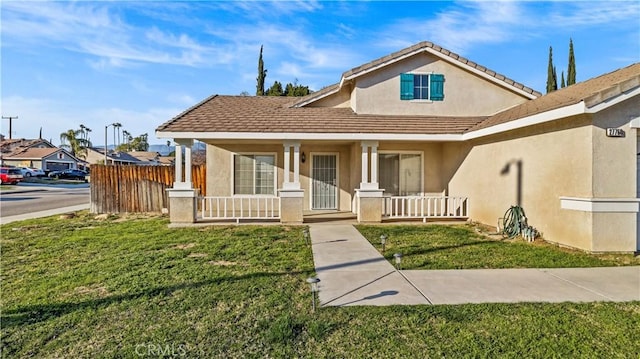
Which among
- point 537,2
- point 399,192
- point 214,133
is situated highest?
point 537,2

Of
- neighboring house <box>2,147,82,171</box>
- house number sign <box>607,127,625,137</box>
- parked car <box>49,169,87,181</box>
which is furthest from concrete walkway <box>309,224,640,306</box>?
neighboring house <box>2,147,82,171</box>

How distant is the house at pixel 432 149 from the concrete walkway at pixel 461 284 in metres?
2.18

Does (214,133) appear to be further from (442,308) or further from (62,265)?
(442,308)

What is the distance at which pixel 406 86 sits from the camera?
13.0 m

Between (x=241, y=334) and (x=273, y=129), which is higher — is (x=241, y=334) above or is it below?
below

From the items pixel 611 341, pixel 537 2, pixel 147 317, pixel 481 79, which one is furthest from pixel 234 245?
pixel 537 2

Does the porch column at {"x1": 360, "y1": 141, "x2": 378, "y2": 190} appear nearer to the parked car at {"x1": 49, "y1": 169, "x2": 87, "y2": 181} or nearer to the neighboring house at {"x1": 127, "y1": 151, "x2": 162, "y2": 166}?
the parked car at {"x1": 49, "y1": 169, "x2": 87, "y2": 181}

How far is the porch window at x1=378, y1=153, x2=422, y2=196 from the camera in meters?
13.5

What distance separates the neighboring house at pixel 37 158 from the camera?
55594 millimetres

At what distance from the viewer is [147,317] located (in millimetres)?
4242

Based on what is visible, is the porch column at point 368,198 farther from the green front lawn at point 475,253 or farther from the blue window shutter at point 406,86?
the blue window shutter at point 406,86

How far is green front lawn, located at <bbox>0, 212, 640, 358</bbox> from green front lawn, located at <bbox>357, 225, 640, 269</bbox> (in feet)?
6.80

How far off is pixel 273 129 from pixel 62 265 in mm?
6528

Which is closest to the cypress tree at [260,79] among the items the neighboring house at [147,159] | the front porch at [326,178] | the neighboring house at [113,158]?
the front porch at [326,178]
